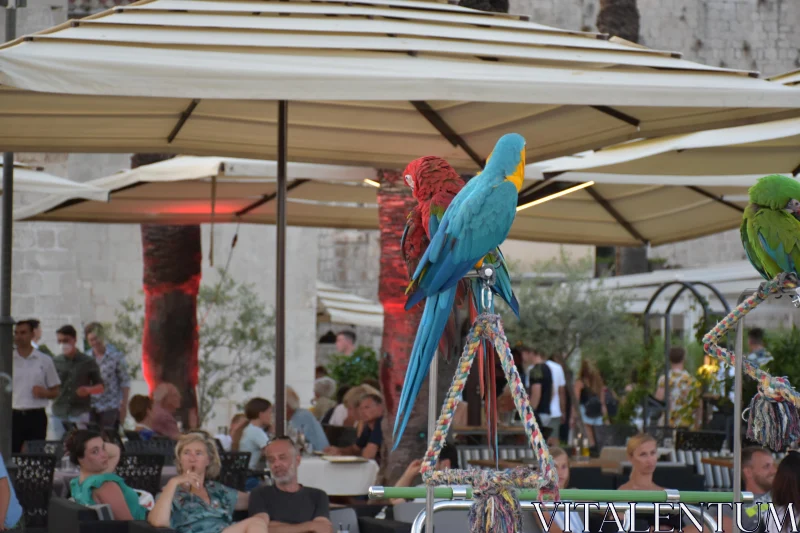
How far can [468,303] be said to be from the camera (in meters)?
3.11

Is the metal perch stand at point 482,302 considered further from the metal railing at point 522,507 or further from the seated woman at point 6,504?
the seated woman at point 6,504

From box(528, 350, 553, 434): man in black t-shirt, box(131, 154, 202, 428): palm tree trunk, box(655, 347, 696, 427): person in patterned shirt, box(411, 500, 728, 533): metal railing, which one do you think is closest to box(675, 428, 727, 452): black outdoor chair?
box(655, 347, 696, 427): person in patterned shirt

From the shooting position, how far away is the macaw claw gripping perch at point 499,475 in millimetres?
2715

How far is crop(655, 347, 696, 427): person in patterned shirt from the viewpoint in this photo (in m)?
11.2

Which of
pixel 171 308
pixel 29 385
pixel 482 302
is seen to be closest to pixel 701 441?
pixel 29 385

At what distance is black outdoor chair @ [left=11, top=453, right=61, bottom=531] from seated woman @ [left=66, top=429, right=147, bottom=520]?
0.69 meters

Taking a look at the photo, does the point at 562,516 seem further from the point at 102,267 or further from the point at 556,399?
the point at 102,267

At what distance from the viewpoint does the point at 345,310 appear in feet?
61.4

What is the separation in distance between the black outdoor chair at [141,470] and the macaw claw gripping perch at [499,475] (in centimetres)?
439

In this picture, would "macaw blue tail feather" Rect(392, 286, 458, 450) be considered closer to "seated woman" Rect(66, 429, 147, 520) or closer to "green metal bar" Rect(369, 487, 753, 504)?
"green metal bar" Rect(369, 487, 753, 504)

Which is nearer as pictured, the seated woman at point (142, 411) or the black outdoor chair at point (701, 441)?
the black outdoor chair at point (701, 441)

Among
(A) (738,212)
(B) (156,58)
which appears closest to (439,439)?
(B) (156,58)

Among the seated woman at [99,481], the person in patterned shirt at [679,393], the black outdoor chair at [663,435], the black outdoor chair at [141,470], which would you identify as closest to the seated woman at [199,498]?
the seated woman at [99,481]

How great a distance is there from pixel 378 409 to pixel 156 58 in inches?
195
